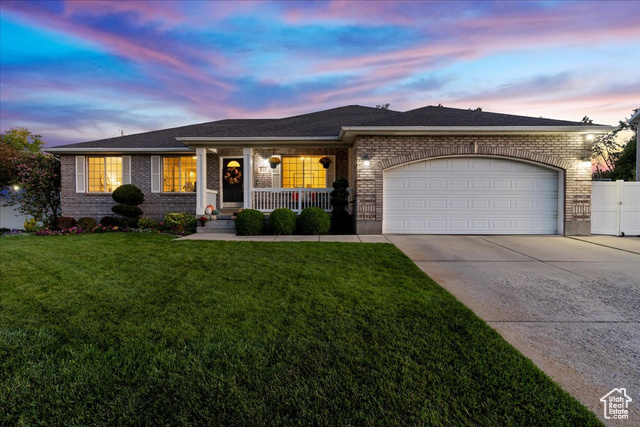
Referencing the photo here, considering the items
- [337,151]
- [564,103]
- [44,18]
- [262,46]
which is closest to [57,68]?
[44,18]

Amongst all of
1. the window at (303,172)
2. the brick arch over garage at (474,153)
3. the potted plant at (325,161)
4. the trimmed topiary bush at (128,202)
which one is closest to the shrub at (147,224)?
the trimmed topiary bush at (128,202)

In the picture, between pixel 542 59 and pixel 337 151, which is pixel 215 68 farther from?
pixel 542 59

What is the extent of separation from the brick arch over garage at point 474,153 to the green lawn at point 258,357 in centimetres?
546

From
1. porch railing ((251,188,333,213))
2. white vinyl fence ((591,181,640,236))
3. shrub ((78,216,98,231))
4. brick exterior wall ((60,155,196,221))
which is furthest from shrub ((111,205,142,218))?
white vinyl fence ((591,181,640,236))

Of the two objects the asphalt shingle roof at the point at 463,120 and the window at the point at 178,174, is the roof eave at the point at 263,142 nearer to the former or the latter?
the asphalt shingle roof at the point at 463,120

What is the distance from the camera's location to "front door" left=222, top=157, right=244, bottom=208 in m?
11.4

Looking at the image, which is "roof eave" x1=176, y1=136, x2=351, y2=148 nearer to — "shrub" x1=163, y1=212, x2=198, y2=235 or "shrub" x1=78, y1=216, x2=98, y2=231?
"shrub" x1=163, y1=212, x2=198, y2=235

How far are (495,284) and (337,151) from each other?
8.19 m

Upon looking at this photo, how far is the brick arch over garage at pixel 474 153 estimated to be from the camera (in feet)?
27.0

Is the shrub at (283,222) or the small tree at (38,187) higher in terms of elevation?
the small tree at (38,187)

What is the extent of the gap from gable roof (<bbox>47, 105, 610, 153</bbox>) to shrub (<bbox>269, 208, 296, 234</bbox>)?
2717mm

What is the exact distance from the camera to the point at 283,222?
8445 millimetres

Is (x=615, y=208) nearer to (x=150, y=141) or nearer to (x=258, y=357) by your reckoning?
(x=258, y=357)

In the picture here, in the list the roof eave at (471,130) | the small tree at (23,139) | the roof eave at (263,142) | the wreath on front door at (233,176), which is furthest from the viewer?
the small tree at (23,139)
